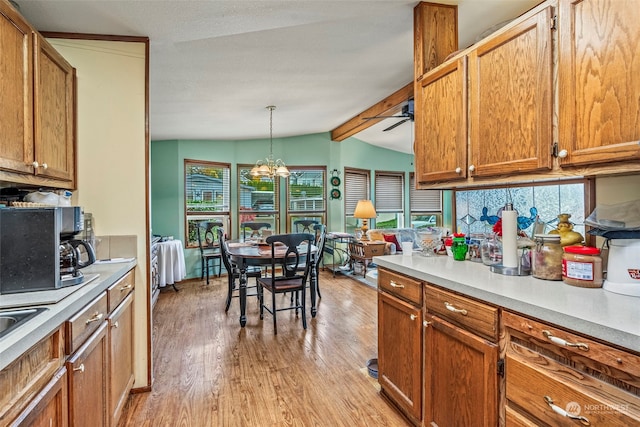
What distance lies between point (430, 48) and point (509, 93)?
0.86 metres

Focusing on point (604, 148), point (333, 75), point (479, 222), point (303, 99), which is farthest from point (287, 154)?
point (604, 148)

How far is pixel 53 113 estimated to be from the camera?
6.10 ft

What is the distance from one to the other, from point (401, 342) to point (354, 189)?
519 cm

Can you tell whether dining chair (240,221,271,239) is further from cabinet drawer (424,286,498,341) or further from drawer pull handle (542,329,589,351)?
drawer pull handle (542,329,589,351)

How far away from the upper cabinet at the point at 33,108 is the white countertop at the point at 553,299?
1987mm

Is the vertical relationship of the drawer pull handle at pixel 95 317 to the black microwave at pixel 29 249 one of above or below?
below

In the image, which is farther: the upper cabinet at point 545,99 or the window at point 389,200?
the window at point 389,200

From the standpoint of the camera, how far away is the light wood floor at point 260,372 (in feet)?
6.50

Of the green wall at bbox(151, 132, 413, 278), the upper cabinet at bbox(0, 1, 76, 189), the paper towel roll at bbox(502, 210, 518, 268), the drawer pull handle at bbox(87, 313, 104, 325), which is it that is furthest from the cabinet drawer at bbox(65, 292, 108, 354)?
the green wall at bbox(151, 132, 413, 278)

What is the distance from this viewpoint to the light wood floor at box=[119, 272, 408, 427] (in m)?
1.98

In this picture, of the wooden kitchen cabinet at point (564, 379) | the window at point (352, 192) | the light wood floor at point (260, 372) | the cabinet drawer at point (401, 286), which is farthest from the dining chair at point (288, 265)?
the window at point (352, 192)

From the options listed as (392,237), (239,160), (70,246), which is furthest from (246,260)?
(392,237)

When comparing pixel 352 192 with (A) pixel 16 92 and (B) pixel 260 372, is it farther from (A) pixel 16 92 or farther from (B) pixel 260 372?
(A) pixel 16 92

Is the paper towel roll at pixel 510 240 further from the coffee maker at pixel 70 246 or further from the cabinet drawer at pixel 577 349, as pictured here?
the coffee maker at pixel 70 246
